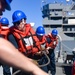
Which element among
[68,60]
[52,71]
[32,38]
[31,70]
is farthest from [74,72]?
[68,60]

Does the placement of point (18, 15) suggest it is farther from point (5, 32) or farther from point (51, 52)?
point (51, 52)

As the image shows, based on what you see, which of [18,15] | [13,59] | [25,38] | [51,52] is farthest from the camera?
[51,52]

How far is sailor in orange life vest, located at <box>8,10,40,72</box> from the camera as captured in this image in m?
6.59

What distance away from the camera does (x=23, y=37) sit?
21.6ft

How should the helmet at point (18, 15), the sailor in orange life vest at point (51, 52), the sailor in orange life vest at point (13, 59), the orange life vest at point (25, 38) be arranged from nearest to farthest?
the sailor in orange life vest at point (13, 59), the orange life vest at point (25, 38), the helmet at point (18, 15), the sailor in orange life vest at point (51, 52)

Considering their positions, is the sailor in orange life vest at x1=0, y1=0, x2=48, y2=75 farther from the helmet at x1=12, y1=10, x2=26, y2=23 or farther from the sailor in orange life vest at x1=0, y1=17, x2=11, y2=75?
the helmet at x1=12, y1=10, x2=26, y2=23

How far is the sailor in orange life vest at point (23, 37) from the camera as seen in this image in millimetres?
6586

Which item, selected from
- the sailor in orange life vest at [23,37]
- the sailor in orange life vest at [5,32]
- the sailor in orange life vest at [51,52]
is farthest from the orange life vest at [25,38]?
the sailor in orange life vest at [51,52]

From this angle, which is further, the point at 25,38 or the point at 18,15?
the point at 18,15

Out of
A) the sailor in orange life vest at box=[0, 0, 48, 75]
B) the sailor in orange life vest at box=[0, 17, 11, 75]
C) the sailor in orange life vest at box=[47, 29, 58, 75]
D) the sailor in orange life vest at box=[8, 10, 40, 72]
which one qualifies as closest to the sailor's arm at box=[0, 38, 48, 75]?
the sailor in orange life vest at box=[0, 0, 48, 75]

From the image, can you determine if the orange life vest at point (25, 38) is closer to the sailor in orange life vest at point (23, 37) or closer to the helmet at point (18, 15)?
the sailor in orange life vest at point (23, 37)

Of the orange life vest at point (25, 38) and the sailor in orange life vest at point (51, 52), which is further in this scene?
the sailor in orange life vest at point (51, 52)

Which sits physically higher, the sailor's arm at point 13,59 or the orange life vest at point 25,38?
the sailor's arm at point 13,59

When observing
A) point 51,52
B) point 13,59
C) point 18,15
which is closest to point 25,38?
point 18,15
